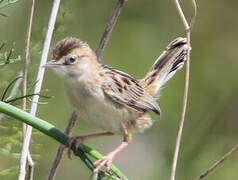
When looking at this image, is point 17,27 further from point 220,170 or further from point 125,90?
point 220,170

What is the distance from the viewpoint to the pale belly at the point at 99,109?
3.39m

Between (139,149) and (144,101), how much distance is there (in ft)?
5.91

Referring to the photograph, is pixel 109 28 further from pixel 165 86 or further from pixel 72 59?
pixel 165 86

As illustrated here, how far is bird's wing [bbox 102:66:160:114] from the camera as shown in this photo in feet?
11.9

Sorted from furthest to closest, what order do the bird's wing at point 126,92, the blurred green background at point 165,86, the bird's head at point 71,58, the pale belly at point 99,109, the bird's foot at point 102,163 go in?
1. the blurred green background at point 165,86
2. the bird's wing at point 126,92
3. the pale belly at point 99,109
4. the bird's head at point 71,58
5. the bird's foot at point 102,163

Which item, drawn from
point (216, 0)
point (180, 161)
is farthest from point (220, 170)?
point (216, 0)

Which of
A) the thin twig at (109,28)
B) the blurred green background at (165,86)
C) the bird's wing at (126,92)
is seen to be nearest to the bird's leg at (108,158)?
the bird's wing at (126,92)

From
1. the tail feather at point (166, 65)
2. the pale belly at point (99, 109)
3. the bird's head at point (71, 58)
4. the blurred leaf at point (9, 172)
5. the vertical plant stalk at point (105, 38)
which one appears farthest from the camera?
the tail feather at point (166, 65)

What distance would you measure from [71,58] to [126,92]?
0.48 metres

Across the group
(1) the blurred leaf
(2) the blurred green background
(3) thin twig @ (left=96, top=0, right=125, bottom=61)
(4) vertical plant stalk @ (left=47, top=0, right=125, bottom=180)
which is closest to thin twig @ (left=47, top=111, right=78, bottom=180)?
(4) vertical plant stalk @ (left=47, top=0, right=125, bottom=180)

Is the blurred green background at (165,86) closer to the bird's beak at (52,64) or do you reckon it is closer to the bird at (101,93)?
the bird at (101,93)

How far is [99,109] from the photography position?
136 inches

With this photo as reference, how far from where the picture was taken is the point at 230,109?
514 centimetres

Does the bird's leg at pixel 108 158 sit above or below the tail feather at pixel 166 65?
below
